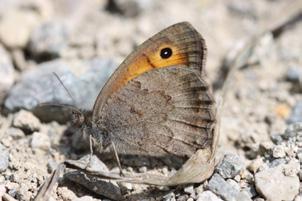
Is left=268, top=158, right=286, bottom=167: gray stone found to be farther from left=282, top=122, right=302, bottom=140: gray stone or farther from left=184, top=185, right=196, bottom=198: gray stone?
left=184, top=185, right=196, bottom=198: gray stone

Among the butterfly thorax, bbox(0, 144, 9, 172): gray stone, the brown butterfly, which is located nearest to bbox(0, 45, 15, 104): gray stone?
bbox(0, 144, 9, 172): gray stone

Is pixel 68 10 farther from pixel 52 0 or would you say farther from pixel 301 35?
pixel 301 35

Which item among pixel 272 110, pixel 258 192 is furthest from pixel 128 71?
pixel 272 110

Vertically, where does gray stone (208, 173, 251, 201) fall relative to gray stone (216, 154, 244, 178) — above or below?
below

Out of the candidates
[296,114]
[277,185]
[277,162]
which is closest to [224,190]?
[277,185]

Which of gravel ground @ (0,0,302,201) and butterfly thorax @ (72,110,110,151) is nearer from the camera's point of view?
gravel ground @ (0,0,302,201)

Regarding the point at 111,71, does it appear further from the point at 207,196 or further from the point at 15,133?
the point at 207,196

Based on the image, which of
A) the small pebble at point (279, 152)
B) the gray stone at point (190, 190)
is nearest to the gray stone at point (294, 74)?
the small pebble at point (279, 152)

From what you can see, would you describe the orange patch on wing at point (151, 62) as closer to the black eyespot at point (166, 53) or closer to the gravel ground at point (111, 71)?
the black eyespot at point (166, 53)
